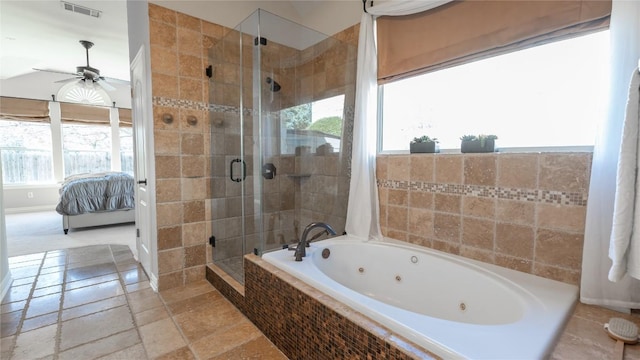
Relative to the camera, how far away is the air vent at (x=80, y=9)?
9.90ft

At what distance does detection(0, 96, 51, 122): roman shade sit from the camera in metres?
5.24

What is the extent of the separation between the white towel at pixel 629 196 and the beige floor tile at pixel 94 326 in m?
2.56

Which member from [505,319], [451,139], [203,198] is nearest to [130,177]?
[203,198]

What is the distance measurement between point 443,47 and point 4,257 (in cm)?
383

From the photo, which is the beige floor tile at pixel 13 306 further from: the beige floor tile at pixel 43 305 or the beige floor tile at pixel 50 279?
the beige floor tile at pixel 50 279

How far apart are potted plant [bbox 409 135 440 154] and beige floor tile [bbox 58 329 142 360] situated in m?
2.16

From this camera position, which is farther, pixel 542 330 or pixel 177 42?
pixel 177 42

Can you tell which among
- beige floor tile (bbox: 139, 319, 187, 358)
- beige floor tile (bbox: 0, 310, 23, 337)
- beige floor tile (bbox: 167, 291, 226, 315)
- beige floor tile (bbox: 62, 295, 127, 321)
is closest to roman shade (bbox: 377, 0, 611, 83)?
beige floor tile (bbox: 167, 291, 226, 315)

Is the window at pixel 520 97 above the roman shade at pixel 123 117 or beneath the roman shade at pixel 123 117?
beneath

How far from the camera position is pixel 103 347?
160 centimetres

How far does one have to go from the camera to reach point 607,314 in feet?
3.89

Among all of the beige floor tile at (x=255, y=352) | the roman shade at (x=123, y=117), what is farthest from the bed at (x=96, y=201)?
the beige floor tile at (x=255, y=352)

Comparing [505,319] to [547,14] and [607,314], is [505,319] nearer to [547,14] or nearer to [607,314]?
[607,314]

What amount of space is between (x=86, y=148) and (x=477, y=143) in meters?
7.58
